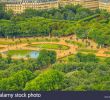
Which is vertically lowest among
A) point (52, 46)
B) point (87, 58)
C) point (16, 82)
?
point (52, 46)

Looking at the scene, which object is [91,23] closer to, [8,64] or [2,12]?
[2,12]

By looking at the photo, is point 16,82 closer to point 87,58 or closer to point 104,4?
point 87,58

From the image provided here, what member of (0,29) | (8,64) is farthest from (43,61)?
(0,29)

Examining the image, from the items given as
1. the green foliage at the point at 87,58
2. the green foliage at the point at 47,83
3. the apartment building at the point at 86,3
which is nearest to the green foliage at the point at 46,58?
the green foliage at the point at 87,58

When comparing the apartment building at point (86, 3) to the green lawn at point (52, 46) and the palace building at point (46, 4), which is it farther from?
the green lawn at point (52, 46)

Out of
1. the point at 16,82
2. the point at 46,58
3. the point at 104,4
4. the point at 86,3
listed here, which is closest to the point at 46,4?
the point at 86,3

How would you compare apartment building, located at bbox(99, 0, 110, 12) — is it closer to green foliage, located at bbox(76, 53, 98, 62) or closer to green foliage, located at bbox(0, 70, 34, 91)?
green foliage, located at bbox(76, 53, 98, 62)

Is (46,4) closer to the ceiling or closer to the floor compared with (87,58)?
closer to the ceiling

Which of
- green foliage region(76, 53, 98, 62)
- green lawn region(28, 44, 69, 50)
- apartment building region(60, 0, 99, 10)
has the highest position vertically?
apartment building region(60, 0, 99, 10)

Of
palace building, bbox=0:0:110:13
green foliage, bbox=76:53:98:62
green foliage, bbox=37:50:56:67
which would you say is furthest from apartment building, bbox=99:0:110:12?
green foliage, bbox=37:50:56:67
